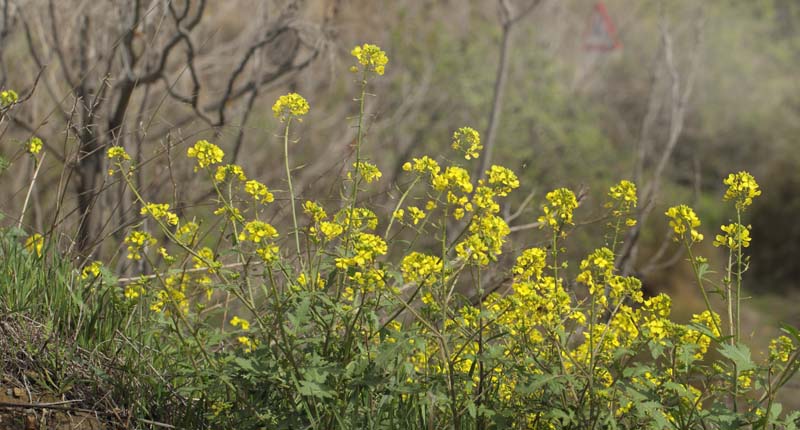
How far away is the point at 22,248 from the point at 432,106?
8.66 m

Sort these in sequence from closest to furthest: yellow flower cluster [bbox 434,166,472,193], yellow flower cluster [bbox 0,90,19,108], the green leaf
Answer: the green leaf
yellow flower cluster [bbox 434,166,472,193]
yellow flower cluster [bbox 0,90,19,108]

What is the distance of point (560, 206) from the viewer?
2756 mm

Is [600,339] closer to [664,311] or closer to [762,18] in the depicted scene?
[664,311]

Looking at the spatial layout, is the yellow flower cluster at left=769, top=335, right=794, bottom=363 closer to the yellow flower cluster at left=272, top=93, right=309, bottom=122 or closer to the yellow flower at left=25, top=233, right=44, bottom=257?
the yellow flower cluster at left=272, top=93, right=309, bottom=122

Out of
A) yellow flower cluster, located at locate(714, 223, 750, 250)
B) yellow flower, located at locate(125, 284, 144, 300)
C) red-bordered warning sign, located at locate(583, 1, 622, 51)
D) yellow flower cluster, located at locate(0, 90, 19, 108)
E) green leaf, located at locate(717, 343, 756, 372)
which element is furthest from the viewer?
red-bordered warning sign, located at locate(583, 1, 622, 51)

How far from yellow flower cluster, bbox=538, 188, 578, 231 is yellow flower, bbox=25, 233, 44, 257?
1.74 m

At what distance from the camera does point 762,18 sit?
2259 centimetres

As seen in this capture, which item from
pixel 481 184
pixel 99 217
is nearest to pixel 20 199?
pixel 99 217

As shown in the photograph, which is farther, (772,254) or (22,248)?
(772,254)

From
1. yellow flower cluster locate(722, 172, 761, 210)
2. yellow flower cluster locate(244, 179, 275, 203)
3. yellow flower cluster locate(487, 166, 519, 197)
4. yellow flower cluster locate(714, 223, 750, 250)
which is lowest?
yellow flower cluster locate(244, 179, 275, 203)

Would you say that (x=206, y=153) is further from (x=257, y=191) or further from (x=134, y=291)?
(x=134, y=291)

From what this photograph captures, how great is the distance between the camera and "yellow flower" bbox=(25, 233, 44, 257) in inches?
129

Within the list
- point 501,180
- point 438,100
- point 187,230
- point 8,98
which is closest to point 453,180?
point 501,180

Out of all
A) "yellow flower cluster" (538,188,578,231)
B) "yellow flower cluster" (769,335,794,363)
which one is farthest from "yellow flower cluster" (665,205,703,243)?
"yellow flower cluster" (769,335,794,363)
